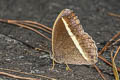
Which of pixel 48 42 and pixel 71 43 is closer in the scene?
pixel 71 43

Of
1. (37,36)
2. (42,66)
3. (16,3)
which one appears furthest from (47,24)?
(16,3)

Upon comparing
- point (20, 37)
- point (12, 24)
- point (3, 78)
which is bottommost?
point (3, 78)

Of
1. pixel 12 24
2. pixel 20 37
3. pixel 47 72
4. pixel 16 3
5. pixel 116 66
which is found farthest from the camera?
pixel 16 3

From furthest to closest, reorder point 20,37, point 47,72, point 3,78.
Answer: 1. point 20,37
2. point 47,72
3. point 3,78

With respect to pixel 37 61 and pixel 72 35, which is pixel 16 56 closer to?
pixel 37 61
